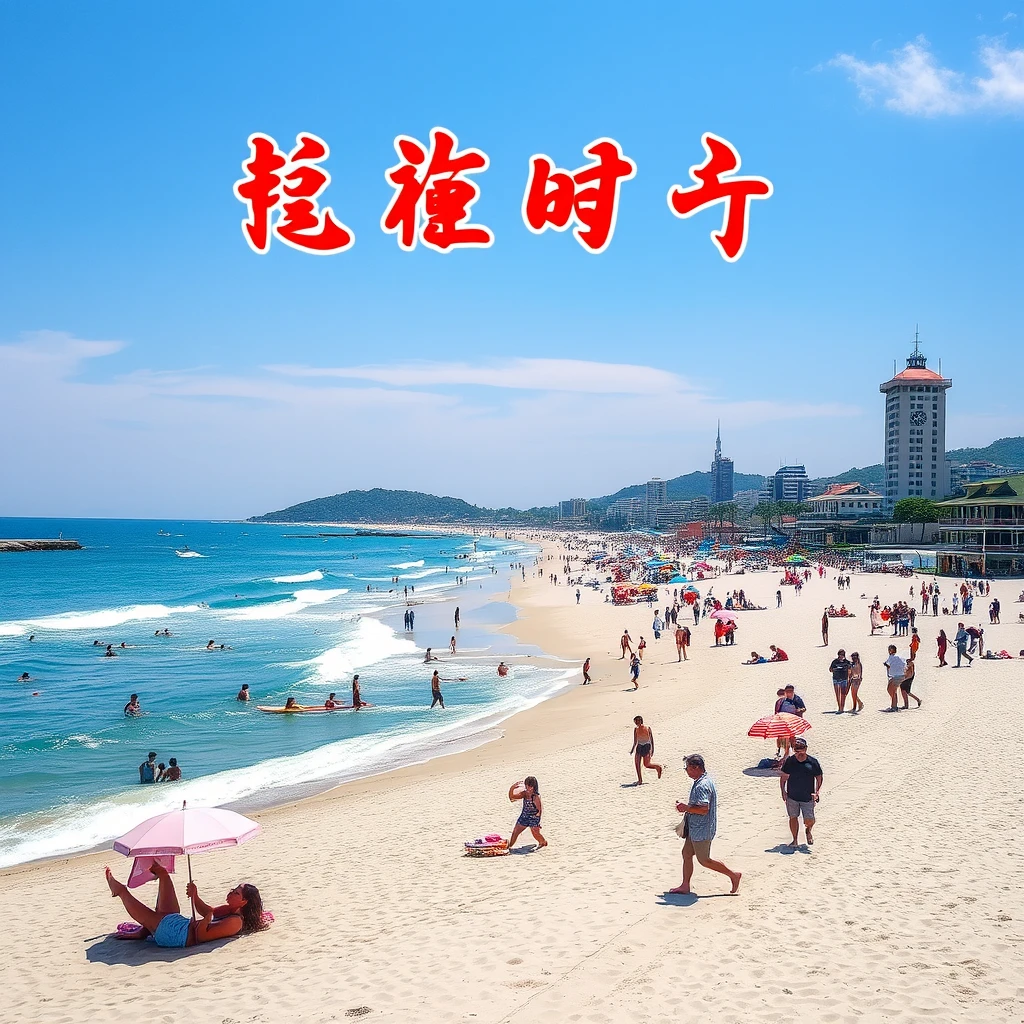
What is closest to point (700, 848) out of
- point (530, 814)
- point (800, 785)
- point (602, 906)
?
point (602, 906)

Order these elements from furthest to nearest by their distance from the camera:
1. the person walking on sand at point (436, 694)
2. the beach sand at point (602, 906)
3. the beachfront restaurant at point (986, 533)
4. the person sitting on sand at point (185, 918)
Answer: the beachfront restaurant at point (986, 533), the person walking on sand at point (436, 694), the person sitting on sand at point (185, 918), the beach sand at point (602, 906)

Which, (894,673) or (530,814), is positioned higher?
(894,673)

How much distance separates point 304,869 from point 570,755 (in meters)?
6.97

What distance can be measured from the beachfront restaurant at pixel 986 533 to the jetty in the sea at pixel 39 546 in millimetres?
133799

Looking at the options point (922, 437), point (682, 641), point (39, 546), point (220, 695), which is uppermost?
point (922, 437)

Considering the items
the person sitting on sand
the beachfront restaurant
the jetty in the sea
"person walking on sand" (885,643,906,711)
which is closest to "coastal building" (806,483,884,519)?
the beachfront restaurant

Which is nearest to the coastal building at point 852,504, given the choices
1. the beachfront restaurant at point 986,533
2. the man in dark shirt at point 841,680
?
the beachfront restaurant at point 986,533

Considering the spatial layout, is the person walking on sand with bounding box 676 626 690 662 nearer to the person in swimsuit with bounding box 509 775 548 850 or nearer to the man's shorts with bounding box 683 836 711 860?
the person in swimsuit with bounding box 509 775 548 850

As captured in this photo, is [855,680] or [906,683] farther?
[906,683]

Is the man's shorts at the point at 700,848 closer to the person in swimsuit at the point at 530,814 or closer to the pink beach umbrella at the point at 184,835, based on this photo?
the person in swimsuit at the point at 530,814

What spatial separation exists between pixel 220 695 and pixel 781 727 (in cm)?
1884

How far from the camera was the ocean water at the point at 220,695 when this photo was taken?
1583 cm

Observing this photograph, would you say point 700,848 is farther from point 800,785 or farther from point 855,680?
point 855,680

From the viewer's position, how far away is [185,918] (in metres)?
7.71
